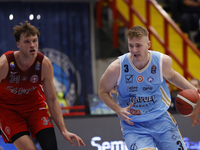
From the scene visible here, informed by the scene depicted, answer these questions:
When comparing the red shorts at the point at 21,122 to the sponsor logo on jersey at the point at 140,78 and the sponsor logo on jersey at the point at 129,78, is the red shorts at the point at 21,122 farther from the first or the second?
the sponsor logo on jersey at the point at 140,78

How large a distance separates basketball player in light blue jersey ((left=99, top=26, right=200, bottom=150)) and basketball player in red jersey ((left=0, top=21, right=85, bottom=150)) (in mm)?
585

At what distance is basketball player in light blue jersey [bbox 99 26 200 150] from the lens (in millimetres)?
3684

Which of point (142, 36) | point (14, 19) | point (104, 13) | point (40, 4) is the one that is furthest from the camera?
point (104, 13)

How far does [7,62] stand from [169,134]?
6.02 ft

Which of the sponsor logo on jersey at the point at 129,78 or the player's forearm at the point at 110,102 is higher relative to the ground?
the sponsor logo on jersey at the point at 129,78

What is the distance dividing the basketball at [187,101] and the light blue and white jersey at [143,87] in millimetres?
237

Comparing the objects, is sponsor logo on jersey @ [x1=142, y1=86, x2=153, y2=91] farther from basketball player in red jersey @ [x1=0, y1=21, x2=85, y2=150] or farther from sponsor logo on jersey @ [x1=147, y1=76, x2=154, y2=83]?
basketball player in red jersey @ [x1=0, y1=21, x2=85, y2=150]

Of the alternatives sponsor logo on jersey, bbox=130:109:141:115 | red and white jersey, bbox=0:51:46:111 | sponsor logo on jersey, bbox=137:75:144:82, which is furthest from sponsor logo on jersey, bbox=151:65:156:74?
red and white jersey, bbox=0:51:46:111

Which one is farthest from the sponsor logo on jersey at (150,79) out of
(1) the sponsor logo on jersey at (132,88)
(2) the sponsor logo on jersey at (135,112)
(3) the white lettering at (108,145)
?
(3) the white lettering at (108,145)

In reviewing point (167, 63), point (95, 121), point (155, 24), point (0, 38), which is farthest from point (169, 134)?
point (0, 38)

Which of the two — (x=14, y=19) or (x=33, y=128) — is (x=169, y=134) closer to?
(x=33, y=128)

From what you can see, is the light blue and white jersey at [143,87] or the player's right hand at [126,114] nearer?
the player's right hand at [126,114]

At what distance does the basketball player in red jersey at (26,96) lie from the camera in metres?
3.75

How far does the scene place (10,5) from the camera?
9227 millimetres
